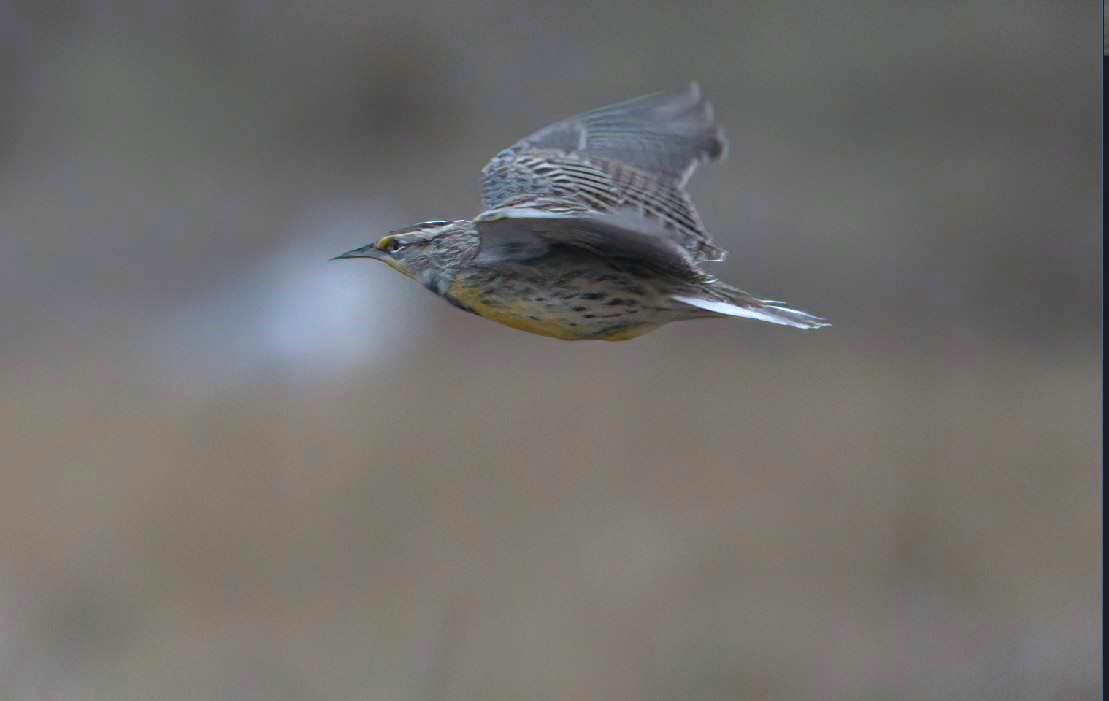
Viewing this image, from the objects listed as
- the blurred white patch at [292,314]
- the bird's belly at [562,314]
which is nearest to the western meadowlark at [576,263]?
the bird's belly at [562,314]

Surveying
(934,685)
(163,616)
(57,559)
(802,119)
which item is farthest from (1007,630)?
(57,559)

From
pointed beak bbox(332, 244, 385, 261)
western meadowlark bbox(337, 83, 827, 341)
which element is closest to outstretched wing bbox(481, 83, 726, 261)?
western meadowlark bbox(337, 83, 827, 341)

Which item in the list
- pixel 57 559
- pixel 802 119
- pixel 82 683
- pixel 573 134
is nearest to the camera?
pixel 573 134

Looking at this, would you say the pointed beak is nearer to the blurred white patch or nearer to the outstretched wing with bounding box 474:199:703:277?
the outstretched wing with bounding box 474:199:703:277

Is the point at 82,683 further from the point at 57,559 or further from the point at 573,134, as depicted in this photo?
the point at 573,134

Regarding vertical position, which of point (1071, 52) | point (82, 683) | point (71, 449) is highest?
point (1071, 52)

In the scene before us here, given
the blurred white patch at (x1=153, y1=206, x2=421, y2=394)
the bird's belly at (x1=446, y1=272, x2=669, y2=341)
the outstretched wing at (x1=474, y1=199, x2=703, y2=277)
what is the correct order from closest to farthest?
the outstretched wing at (x1=474, y1=199, x2=703, y2=277) < the bird's belly at (x1=446, y1=272, x2=669, y2=341) < the blurred white patch at (x1=153, y1=206, x2=421, y2=394)
